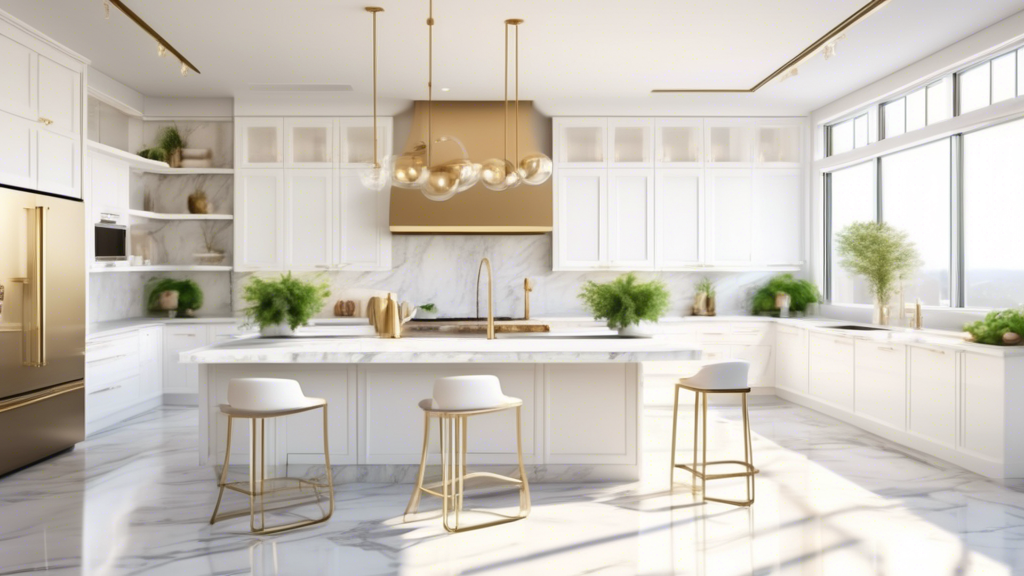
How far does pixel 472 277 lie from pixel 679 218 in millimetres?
2300

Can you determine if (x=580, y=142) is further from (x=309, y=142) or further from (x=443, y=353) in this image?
(x=443, y=353)

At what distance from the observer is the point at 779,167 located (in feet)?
26.7

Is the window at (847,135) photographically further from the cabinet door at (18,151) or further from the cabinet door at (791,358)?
the cabinet door at (18,151)

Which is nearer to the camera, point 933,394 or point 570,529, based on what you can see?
point 570,529

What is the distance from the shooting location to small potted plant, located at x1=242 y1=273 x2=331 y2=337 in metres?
4.74

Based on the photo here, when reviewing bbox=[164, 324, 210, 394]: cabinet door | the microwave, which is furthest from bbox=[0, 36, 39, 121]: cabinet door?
bbox=[164, 324, 210, 394]: cabinet door

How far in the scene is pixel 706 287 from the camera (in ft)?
26.9

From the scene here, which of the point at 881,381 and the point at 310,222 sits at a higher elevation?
the point at 310,222

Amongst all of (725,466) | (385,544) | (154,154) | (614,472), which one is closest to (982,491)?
(725,466)

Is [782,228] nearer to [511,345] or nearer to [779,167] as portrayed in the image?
[779,167]

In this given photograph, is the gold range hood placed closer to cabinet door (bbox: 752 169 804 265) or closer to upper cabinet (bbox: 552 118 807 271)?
upper cabinet (bbox: 552 118 807 271)

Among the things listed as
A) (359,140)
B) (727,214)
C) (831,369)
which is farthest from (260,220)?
(831,369)

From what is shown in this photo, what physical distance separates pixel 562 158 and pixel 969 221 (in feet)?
12.5

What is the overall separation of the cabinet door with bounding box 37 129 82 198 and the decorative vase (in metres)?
2.13
